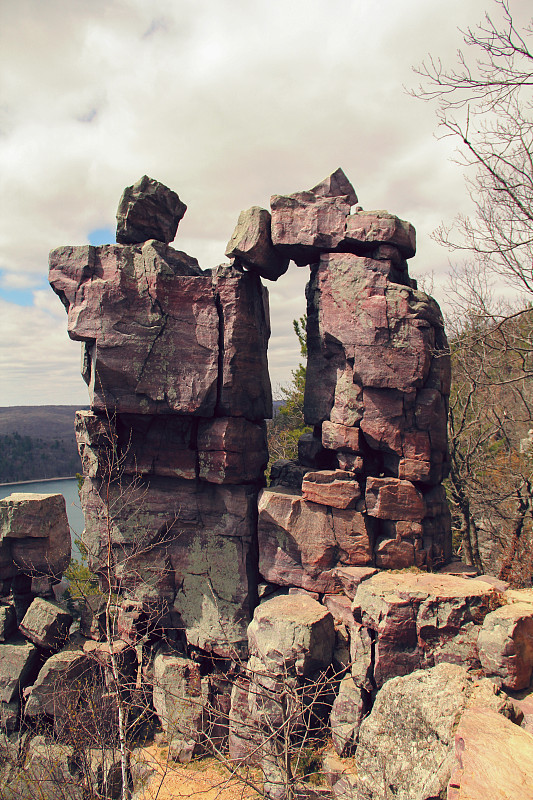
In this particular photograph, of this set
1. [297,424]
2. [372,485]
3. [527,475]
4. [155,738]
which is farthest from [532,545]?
[297,424]

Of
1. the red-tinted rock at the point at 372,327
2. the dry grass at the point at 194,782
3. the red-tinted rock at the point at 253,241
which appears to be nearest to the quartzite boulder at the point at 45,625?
the dry grass at the point at 194,782

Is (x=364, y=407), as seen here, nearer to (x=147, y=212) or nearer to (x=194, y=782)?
(x=147, y=212)

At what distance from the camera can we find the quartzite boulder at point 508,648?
5789 millimetres

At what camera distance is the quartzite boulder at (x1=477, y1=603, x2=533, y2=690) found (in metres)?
5.79

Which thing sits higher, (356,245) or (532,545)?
(356,245)

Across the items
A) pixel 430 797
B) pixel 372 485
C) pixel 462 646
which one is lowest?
pixel 430 797

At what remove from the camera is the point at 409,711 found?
5473mm

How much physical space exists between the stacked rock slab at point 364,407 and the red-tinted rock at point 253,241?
0.68 ft

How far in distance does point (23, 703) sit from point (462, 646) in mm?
8434

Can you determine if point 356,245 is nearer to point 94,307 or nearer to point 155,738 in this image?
point 94,307

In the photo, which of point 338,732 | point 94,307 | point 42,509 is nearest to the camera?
point 338,732

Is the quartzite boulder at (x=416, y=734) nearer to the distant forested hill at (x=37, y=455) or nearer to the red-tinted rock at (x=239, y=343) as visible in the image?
the red-tinted rock at (x=239, y=343)

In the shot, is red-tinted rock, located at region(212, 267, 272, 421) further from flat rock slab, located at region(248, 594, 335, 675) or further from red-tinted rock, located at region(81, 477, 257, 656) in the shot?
flat rock slab, located at region(248, 594, 335, 675)

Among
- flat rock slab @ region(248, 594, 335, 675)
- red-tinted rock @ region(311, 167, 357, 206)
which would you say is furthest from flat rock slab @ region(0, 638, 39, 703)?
red-tinted rock @ region(311, 167, 357, 206)
